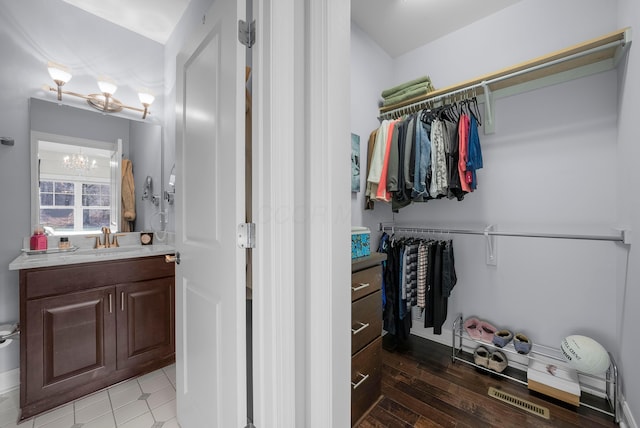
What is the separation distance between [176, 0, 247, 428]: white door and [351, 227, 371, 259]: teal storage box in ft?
2.47

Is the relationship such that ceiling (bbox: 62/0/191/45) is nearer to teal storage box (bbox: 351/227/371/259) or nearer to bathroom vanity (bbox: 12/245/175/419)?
bathroom vanity (bbox: 12/245/175/419)

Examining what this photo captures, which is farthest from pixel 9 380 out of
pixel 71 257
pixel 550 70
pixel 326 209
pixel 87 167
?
pixel 550 70

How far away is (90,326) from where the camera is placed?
5.15 ft

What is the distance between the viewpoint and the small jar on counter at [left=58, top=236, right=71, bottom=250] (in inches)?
71.4

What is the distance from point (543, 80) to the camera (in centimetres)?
178

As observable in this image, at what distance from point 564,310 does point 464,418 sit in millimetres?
1093

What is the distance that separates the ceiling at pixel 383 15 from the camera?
194cm

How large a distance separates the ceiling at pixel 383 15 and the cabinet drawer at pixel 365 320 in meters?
2.27

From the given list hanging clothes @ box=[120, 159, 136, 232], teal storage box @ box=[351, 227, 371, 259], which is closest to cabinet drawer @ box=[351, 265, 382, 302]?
teal storage box @ box=[351, 227, 371, 259]

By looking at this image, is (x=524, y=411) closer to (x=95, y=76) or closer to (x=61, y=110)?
(x=61, y=110)

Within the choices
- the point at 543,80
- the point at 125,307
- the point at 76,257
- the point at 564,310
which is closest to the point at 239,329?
the point at 125,307

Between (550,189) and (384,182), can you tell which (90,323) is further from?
(550,189)

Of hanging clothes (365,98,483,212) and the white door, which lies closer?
the white door

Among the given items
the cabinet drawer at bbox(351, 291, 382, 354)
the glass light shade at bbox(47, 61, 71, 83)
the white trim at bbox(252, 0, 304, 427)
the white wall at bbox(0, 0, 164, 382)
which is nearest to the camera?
the white trim at bbox(252, 0, 304, 427)
